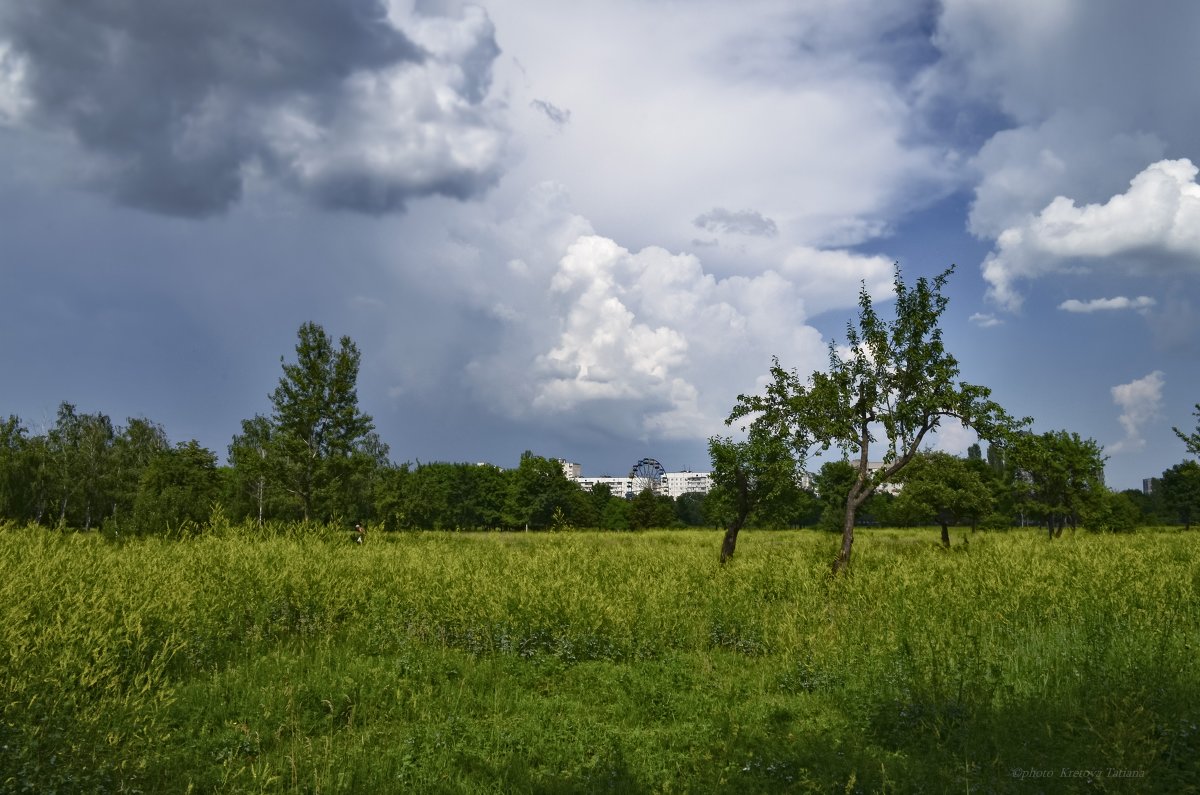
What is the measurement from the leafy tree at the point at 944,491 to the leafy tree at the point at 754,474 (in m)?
11.7

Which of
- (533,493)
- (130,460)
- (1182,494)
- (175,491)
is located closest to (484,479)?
(533,493)

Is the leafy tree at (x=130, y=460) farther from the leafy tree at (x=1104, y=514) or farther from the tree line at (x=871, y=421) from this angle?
the leafy tree at (x=1104, y=514)

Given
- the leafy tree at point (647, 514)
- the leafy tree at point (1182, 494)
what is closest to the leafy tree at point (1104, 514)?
the leafy tree at point (1182, 494)

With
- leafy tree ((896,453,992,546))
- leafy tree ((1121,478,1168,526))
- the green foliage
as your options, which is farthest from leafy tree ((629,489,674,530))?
the green foliage

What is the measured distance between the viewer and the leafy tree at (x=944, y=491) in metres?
34.0

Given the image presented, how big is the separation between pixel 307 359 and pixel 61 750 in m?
30.1

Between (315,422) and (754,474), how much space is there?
22732mm

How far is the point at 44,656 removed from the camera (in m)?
7.55

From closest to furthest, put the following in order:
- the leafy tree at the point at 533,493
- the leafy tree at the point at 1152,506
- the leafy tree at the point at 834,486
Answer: the leafy tree at the point at 834,486
the leafy tree at the point at 1152,506
the leafy tree at the point at 533,493

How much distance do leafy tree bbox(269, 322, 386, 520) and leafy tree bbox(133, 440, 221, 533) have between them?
25.1 feet

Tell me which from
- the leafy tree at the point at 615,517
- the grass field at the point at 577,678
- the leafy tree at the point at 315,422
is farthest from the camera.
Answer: the leafy tree at the point at 615,517

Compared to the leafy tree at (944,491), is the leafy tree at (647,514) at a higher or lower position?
lower

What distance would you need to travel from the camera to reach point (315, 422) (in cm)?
3416

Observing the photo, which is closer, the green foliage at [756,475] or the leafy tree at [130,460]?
the green foliage at [756,475]
